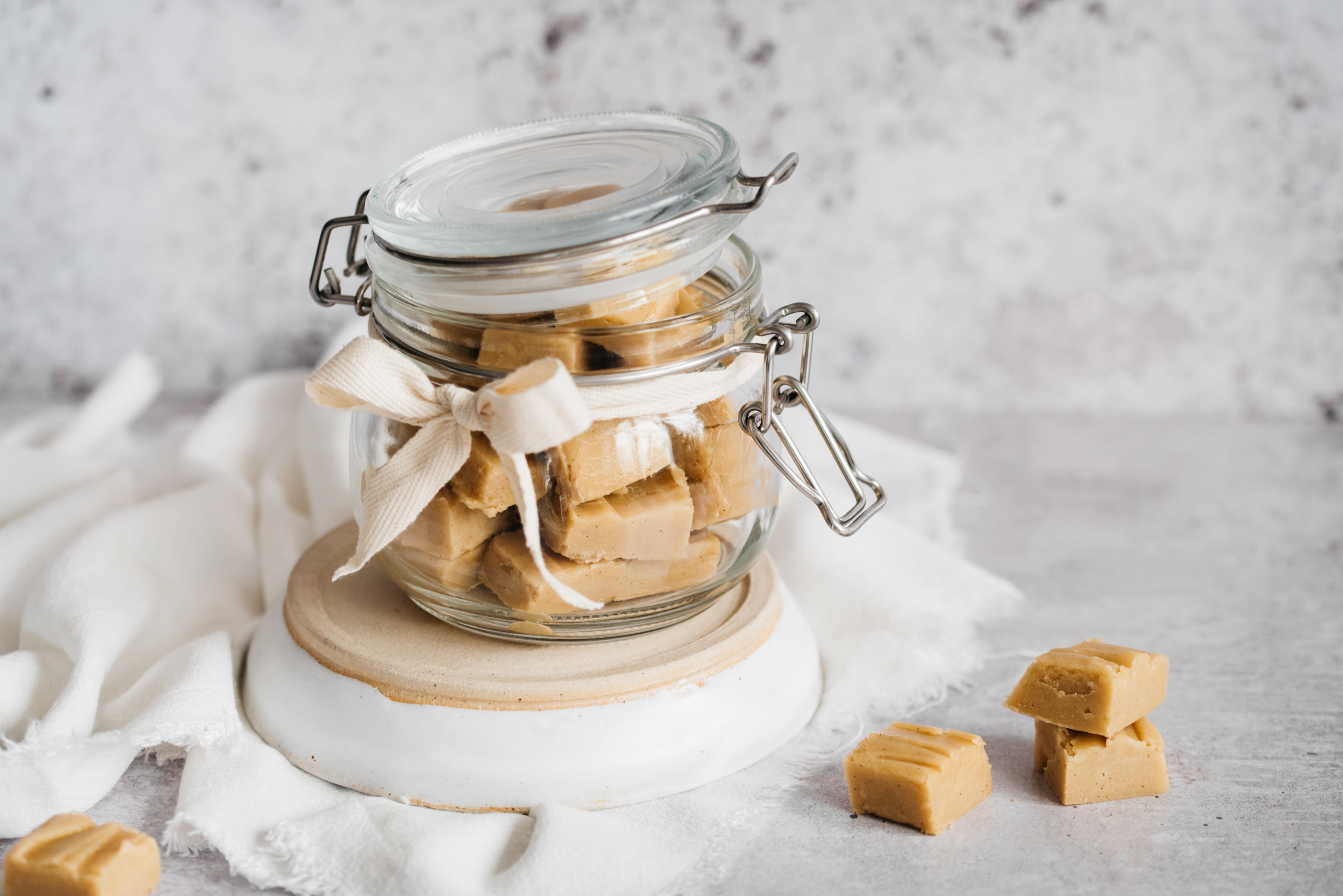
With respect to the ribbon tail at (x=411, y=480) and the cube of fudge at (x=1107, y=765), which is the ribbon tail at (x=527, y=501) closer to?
the ribbon tail at (x=411, y=480)

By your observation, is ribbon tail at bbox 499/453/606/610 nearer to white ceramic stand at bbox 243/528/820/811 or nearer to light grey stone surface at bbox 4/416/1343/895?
white ceramic stand at bbox 243/528/820/811

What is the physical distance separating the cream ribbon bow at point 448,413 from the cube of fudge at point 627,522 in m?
0.02

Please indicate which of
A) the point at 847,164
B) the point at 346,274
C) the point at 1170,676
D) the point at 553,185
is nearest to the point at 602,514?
the point at 553,185

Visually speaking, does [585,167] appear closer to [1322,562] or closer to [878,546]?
[878,546]

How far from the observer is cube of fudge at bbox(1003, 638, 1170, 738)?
30.0 inches

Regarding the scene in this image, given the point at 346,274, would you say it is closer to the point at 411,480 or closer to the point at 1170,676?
the point at 411,480

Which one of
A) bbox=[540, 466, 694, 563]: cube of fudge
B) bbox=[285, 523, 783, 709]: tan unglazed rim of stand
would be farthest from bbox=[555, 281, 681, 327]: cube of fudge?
bbox=[285, 523, 783, 709]: tan unglazed rim of stand

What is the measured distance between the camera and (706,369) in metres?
0.79

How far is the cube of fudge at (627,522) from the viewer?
736 millimetres

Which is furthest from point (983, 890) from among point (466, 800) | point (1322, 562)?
point (1322, 562)

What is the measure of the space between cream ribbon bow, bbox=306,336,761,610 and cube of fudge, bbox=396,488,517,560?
17 mm

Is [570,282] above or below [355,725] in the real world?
above

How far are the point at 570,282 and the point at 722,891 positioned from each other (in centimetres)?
38

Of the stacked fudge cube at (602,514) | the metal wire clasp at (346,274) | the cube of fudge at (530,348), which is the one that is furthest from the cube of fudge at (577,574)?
the metal wire clasp at (346,274)
